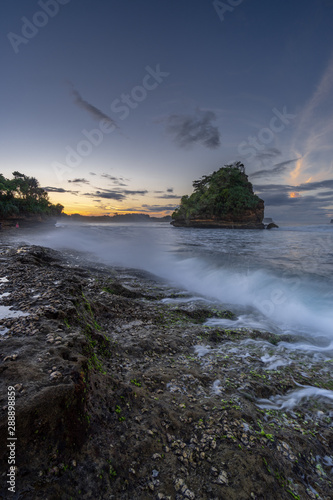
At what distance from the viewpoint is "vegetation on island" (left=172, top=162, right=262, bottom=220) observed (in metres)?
78.8

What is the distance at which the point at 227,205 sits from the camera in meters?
79.0

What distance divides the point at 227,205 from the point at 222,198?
428 centimetres

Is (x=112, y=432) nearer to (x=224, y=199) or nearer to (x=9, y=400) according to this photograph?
(x=9, y=400)

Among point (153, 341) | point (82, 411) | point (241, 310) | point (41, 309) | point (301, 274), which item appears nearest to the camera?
point (82, 411)

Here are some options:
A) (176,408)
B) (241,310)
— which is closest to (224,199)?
(241,310)

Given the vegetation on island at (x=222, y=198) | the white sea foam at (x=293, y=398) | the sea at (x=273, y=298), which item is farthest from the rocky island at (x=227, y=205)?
the white sea foam at (x=293, y=398)

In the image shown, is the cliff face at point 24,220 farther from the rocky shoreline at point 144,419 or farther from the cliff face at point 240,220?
the cliff face at point 240,220

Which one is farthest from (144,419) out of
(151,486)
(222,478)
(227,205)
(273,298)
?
(227,205)

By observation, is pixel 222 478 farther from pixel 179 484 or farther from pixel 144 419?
pixel 144 419

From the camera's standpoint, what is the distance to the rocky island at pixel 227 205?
78938 millimetres

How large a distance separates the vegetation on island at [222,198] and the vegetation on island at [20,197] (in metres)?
53.2

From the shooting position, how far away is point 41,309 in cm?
316

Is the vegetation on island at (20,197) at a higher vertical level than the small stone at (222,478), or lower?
higher

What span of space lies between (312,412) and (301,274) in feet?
36.5
